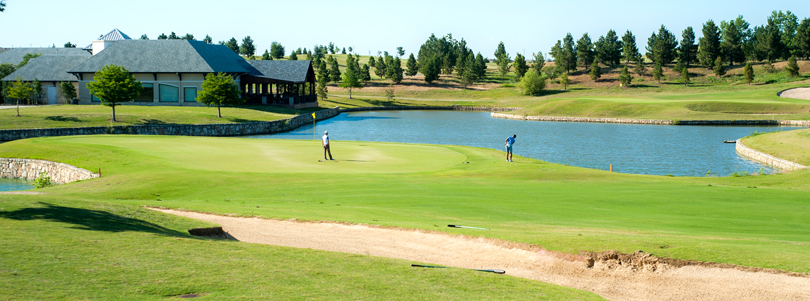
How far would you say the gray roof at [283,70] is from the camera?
82250 mm

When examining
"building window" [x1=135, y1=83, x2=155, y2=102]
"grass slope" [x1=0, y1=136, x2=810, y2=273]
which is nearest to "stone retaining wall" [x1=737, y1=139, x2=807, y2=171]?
"grass slope" [x1=0, y1=136, x2=810, y2=273]

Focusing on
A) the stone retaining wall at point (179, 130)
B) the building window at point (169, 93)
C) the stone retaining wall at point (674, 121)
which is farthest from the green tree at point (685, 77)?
the building window at point (169, 93)

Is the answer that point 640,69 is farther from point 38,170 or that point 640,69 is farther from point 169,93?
point 38,170

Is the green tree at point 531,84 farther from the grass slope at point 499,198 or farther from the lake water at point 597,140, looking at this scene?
the grass slope at point 499,198

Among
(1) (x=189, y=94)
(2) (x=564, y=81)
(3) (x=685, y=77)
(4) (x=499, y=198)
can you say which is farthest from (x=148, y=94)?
(3) (x=685, y=77)

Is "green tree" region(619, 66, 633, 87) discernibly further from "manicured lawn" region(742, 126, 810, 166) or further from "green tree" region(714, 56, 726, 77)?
"manicured lawn" region(742, 126, 810, 166)

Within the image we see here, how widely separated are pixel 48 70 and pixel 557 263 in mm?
82295

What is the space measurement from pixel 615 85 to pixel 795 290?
13051 centimetres

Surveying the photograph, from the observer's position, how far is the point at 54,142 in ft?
105

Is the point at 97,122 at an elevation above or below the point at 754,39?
below

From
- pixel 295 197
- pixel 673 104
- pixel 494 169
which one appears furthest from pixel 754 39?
pixel 295 197

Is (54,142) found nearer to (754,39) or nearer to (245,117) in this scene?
(245,117)

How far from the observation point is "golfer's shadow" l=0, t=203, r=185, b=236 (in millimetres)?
9938

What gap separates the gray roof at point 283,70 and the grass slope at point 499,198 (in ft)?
177
